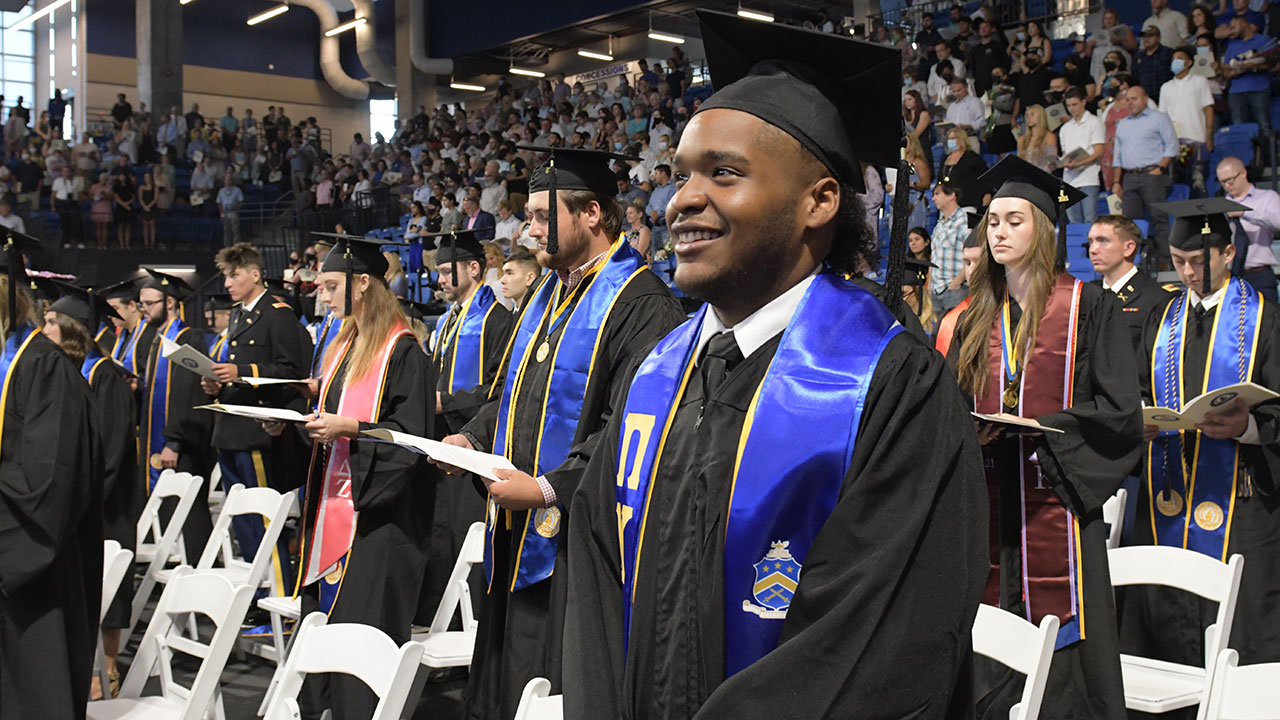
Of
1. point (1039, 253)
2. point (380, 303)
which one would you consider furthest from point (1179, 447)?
point (380, 303)

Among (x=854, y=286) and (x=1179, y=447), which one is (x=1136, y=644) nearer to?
(x=1179, y=447)

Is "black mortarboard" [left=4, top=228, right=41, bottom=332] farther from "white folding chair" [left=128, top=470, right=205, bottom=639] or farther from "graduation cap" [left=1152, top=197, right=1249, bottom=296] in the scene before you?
"graduation cap" [left=1152, top=197, right=1249, bottom=296]

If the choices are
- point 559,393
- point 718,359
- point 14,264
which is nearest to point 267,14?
point 14,264

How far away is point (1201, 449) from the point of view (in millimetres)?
4781

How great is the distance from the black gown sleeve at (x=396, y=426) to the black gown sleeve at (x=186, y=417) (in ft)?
10.9

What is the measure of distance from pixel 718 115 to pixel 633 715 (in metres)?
0.90

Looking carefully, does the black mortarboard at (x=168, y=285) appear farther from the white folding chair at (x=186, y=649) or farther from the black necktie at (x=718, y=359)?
the black necktie at (x=718, y=359)

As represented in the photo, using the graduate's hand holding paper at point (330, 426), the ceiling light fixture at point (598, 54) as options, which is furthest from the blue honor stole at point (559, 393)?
the ceiling light fixture at point (598, 54)

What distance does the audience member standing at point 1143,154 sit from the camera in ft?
29.8

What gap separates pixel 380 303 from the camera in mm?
4891

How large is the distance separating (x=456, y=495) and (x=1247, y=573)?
3.85 m

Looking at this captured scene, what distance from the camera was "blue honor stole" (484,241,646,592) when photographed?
3330 millimetres

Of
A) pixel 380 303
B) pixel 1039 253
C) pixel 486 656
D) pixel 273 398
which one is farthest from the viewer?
pixel 273 398

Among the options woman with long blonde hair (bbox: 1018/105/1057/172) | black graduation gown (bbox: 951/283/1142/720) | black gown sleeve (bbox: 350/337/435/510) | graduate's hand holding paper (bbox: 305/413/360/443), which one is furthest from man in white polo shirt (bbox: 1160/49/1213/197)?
graduate's hand holding paper (bbox: 305/413/360/443)
